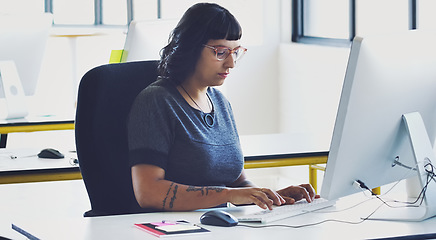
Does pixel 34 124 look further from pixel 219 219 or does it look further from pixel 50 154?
pixel 219 219

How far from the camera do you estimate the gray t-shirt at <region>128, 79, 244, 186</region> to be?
1.80 metres

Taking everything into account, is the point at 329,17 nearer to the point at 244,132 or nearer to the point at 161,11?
the point at 244,132

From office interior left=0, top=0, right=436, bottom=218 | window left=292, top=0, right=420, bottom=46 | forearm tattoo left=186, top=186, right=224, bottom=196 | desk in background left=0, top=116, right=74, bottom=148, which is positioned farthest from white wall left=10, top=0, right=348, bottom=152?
forearm tattoo left=186, top=186, right=224, bottom=196

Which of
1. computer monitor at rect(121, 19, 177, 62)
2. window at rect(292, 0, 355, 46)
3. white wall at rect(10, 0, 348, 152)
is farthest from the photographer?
white wall at rect(10, 0, 348, 152)

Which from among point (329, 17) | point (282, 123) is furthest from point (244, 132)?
point (329, 17)

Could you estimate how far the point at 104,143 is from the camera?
1925mm

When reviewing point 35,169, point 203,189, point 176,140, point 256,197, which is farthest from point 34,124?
A: point 256,197

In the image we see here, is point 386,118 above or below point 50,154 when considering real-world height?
above

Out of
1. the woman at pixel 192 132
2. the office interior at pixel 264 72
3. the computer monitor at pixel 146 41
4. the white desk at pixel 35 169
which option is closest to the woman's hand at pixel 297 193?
the woman at pixel 192 132

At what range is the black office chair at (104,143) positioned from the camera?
192 cm

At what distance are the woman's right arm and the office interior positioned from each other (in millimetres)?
2883

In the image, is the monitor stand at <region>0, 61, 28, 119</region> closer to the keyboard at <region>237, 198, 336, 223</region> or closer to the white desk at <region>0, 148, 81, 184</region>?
the white desk at <region>0, 148, 81, 184</region>

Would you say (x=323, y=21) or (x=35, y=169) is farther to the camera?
(x=323, y=21)

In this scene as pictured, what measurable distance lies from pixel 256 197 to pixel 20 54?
84.1 inches
